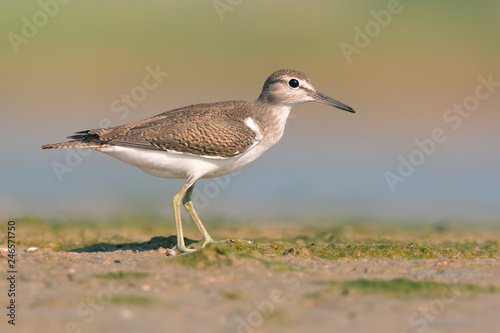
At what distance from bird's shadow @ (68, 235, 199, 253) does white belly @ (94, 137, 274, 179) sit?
3.54 feet

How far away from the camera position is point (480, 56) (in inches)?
1270

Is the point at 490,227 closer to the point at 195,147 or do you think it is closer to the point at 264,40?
the point at 195,147

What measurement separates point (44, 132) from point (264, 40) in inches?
601

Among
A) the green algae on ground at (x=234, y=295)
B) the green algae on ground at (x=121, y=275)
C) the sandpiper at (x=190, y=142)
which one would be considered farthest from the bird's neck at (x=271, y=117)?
the green algae on ground at (x=234, y=295)

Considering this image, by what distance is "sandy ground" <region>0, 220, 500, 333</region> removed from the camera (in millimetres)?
5488

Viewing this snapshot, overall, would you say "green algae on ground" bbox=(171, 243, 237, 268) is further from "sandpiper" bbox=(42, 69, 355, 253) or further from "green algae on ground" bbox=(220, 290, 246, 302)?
"sandpiper" bbox=(42, 69, 355, 253)

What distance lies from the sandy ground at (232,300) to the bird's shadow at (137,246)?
2550mm

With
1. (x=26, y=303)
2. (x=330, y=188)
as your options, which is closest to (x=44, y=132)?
(x=330, y=188)

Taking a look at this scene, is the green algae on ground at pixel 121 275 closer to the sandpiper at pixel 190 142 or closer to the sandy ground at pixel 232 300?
the sandy ground at pixel 232 300

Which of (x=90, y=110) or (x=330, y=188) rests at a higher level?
(x=90, y=110)

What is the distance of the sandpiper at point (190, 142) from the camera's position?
10086 mm

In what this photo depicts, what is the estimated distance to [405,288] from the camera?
6.54 meters

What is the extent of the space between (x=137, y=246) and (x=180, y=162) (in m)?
1.59

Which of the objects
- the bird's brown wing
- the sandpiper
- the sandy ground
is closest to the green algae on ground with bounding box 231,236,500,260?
the sandpiper
